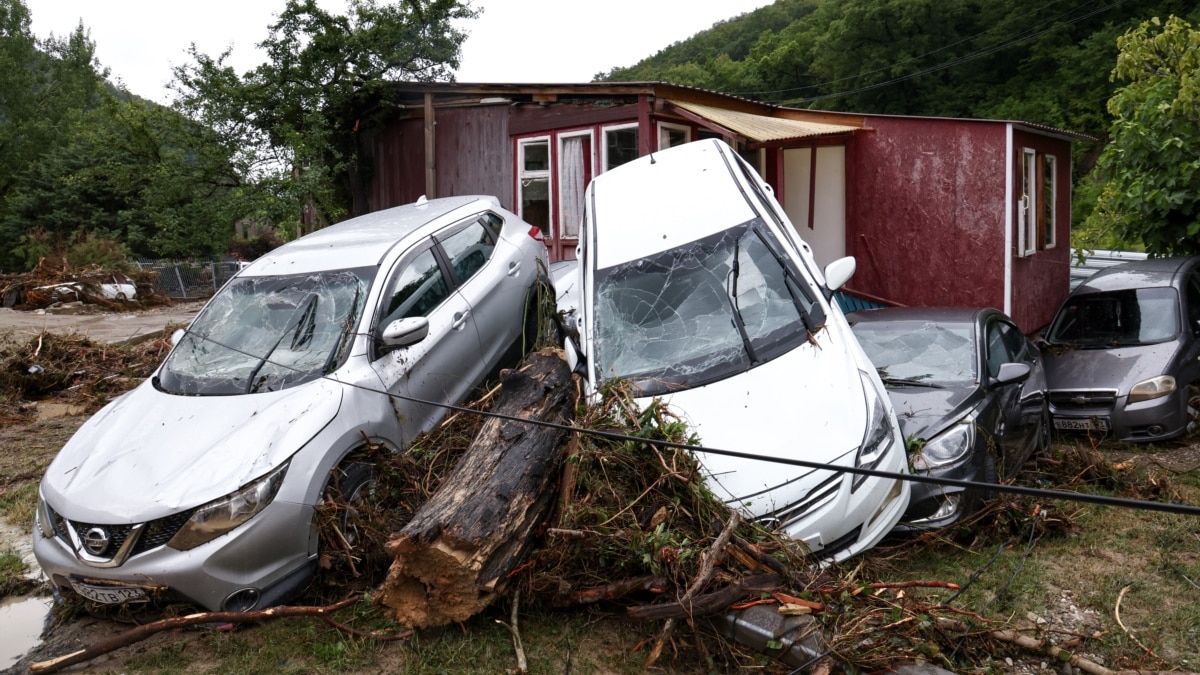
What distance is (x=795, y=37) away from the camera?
50.1 metres

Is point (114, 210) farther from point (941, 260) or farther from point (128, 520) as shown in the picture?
point (128, 520)

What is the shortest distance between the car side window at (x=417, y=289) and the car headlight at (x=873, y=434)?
2945 mm

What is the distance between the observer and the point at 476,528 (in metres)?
4.10

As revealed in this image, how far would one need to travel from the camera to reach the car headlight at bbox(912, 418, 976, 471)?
530 cm

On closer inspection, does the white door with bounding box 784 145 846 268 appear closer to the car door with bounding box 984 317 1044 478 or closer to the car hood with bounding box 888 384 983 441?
the car door with bounding box 984 317 1044 478

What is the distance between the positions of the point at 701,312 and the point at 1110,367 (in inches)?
180

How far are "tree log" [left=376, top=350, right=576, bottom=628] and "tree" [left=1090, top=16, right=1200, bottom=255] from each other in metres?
8.85

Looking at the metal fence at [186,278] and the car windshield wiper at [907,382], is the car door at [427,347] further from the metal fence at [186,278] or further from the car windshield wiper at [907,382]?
the metal fence at [186,278]

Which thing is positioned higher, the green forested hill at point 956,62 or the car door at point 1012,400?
the green forested hill at point 956,62

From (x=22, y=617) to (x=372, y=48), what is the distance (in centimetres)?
1163

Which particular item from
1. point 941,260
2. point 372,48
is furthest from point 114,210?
point 941,260

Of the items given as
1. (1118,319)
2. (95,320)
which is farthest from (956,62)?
(95,320)

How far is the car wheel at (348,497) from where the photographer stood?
478 cm

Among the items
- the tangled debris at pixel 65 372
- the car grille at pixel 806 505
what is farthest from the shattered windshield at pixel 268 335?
the tangled debris at pixel 65 372
